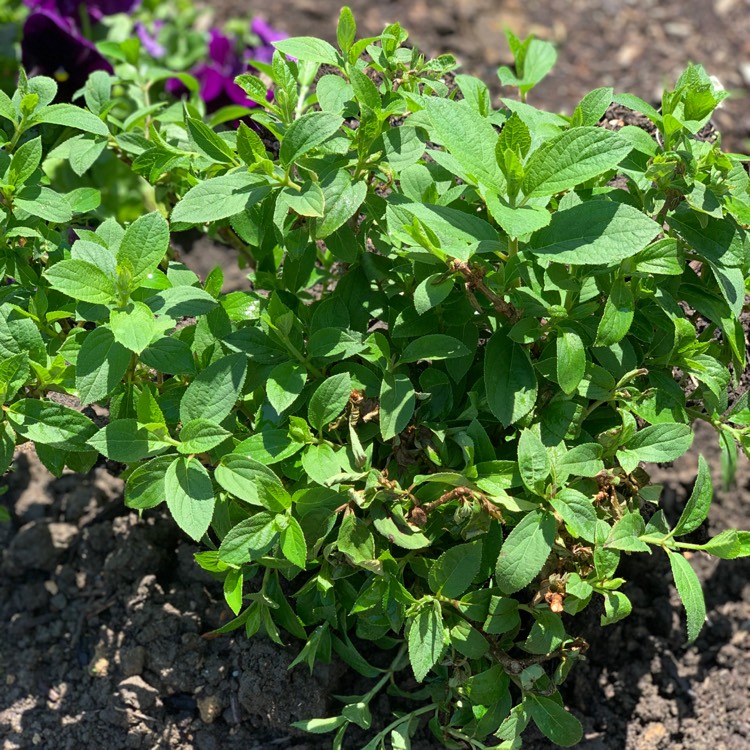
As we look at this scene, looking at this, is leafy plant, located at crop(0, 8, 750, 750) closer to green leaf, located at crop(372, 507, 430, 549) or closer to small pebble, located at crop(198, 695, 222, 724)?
green leaf, located at crop(372, 507, 430, 549)

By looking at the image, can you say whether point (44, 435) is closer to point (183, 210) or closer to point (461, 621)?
point (183, 210)

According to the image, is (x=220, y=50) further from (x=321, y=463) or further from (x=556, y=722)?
(x=556, y=722)

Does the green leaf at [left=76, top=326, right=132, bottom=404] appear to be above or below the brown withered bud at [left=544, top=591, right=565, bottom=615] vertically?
above

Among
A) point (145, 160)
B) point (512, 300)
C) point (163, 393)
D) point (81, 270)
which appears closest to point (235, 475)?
point (163, 393)

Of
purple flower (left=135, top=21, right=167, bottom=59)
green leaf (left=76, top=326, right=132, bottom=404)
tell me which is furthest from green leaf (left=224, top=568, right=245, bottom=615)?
purple flower (left=135, top=21, right=167, bottom=59)

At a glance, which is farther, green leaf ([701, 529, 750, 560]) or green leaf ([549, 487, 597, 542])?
green leaf ([701, 529, 750, 560])

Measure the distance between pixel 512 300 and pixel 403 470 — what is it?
430 mm

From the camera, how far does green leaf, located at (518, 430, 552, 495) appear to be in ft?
5.38

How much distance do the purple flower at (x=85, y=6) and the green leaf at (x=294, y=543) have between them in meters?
2.36

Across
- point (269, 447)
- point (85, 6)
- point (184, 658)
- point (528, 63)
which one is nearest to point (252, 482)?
point (269, 447)

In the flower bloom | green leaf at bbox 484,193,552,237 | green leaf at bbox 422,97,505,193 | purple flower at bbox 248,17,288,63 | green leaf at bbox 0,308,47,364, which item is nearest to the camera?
green leaf at bbox 484,193,552,237

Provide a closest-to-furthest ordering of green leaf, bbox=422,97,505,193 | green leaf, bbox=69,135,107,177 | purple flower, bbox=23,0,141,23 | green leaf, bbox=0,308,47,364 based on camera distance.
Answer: green leaf, bbox=422,97,505,193 → green leaf, bbox=0,308,47,364 → green leaf, bbox=69,135,107,177 → purple flower, bbox=23,0,141,23

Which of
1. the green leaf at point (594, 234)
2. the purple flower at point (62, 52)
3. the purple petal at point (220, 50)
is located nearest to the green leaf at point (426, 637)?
the green leaf at point (594, 234)

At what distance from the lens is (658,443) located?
175 centimetres
